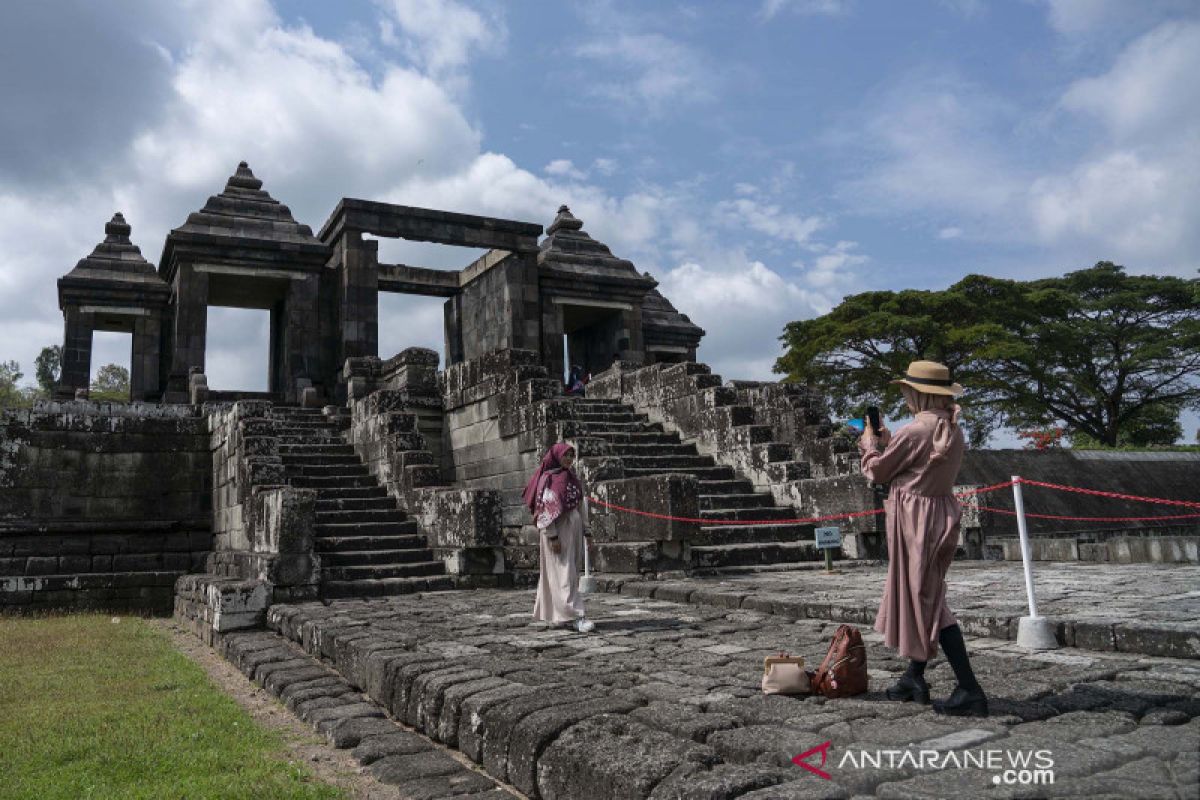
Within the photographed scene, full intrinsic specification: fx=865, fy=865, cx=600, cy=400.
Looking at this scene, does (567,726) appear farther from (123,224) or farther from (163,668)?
(123,224)

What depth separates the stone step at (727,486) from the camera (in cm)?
1221

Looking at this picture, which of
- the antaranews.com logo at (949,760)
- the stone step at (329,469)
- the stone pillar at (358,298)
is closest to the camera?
the antaranews.com logo at (949,760)

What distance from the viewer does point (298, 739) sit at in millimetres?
4812

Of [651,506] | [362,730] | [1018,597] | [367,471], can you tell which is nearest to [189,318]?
[367,471]

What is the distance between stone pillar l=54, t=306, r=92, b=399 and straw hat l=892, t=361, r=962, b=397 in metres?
23.5

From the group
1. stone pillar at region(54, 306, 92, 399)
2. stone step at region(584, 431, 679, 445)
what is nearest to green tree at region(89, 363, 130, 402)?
stone pillar at region(54, 306, 92, 399)

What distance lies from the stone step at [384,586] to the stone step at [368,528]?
1.27 m

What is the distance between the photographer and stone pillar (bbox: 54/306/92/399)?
73.3 feet

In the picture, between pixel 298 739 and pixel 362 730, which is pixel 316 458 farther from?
pixel 362 730

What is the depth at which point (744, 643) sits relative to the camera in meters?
5.53

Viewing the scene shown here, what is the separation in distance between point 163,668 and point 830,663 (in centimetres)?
578

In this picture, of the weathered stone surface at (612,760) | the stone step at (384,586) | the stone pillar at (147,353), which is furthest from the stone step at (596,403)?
the stone pillar at (147,353)

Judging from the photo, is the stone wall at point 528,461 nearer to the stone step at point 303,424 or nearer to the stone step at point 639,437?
the stone step at point 639,437

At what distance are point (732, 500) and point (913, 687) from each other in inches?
315
